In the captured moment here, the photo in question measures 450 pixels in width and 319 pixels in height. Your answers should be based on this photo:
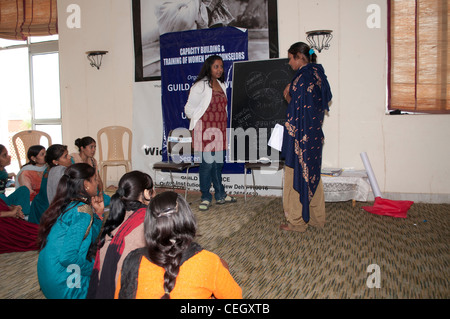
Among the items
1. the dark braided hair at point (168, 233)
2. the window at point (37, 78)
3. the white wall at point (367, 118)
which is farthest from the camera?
the window at point (37, 78)

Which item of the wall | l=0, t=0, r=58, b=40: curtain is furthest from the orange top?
l=0, t=0, r=58, b=40: curtain

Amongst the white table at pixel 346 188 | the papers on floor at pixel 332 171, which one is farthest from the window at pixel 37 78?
the white table at pixel 346 188

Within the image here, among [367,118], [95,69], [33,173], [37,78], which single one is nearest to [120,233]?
[33,173]

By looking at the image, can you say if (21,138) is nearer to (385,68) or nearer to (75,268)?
(75,268)

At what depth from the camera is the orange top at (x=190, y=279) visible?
1096mm

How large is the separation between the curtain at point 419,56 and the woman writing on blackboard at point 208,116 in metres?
2.00

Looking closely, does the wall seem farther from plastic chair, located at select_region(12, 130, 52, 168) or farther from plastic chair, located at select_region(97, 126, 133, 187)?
plastic chair, located at select_region(12, 130, 52, 168)

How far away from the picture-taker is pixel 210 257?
45.8 inches

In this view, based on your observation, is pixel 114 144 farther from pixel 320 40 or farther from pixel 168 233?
pixel 168 233

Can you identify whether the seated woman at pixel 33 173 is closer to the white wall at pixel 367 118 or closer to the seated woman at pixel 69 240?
the seated woman at pixel 69 240

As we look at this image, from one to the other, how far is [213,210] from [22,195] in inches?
74.5

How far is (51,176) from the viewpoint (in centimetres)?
293

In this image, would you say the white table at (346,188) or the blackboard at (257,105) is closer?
the white table at (346,188)

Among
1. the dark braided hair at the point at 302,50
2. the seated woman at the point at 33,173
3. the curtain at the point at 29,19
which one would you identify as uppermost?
the curtain at the point at 29,19
